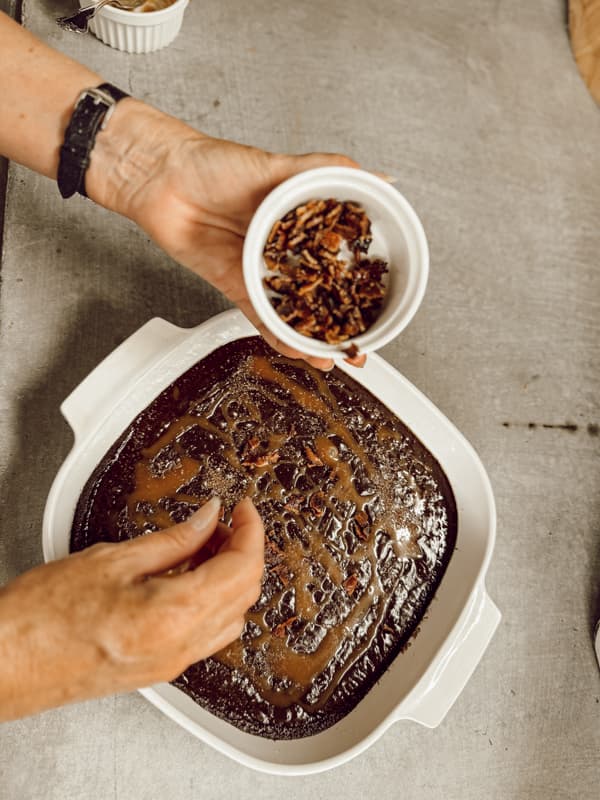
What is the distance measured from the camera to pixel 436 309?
4.16 feet

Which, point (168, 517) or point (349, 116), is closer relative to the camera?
point (168, 517)

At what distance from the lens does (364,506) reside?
1.08 metres

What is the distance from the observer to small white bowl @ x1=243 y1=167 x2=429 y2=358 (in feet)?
2.46

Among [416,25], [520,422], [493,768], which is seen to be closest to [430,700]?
[493,768]

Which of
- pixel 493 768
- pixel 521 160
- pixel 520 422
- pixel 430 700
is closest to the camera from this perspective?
pixel 430 700

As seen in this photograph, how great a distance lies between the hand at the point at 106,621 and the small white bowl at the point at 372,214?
27 cm

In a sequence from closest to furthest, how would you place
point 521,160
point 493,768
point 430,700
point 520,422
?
point 430,700, point 493,768, point 520,422, point 521,160

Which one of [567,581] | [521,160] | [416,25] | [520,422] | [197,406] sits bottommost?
[567,581]

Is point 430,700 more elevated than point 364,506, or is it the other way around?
point 364,506

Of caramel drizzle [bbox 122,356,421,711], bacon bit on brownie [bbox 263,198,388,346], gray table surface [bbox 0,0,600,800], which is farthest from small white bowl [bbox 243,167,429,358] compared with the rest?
gray table surface [bbox 0,0,600,800]

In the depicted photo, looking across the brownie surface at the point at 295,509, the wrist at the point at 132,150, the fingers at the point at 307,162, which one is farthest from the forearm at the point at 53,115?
the brownie surface at the point at 295,509

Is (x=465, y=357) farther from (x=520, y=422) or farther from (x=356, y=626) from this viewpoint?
(x=356, y=626)

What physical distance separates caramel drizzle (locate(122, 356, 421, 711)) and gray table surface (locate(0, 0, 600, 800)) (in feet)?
0.57

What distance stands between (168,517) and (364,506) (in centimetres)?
32
